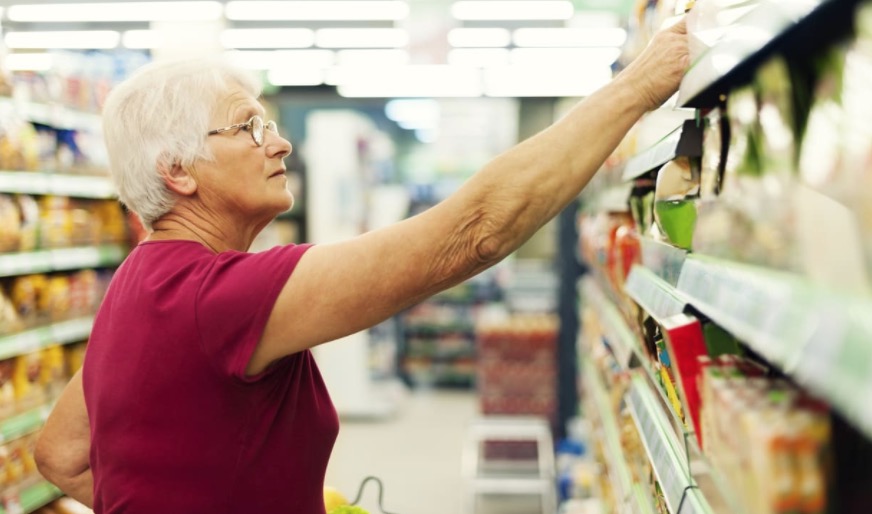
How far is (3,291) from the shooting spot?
360cm

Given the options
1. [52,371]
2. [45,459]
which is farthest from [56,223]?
[45,459]

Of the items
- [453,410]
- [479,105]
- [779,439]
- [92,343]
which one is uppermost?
[479,105]

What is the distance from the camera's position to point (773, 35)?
801 millimetres

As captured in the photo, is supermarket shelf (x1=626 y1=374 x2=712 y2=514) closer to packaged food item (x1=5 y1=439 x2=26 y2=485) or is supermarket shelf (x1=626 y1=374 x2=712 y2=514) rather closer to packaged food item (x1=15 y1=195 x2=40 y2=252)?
packaged food item (x1=5 y1=439 x2=26 y2=485)

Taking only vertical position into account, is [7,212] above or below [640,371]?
above

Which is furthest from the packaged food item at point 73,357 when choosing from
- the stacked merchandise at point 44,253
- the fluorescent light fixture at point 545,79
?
the fluorescent light fixture at point 545,79

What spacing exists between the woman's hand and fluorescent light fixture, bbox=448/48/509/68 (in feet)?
30.2

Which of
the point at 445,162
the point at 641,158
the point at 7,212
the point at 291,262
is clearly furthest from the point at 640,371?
the point at 445,162

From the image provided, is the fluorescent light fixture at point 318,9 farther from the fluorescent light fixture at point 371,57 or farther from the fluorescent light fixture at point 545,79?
the fluorescent light fixture at point 545,79

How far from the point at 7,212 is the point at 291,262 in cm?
257

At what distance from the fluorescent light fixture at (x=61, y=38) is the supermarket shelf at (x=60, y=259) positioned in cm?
643

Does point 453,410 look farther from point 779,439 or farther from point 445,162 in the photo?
point 779,439

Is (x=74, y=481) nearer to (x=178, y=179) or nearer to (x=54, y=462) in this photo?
(x=54, y=462)

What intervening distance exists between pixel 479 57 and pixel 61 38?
5.00 m
